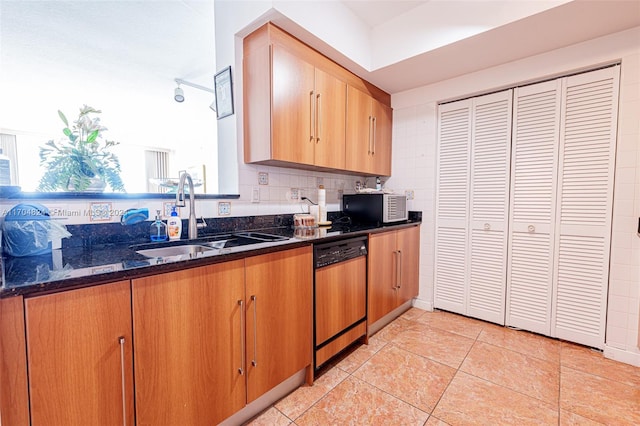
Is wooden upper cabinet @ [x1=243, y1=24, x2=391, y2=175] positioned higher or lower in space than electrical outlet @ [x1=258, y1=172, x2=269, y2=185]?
higher

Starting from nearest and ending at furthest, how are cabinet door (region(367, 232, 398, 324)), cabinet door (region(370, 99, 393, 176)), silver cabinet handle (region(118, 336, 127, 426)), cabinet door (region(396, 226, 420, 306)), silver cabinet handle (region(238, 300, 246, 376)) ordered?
1. silver cabinet handle (region(118, 336, 127, 426))
2. silver cabinet handle (region(238, 300, 246, 376))
3. cabinet door (region(367, 232, 398, 324))
4. cabinet door (region(396, 226, 420, 306))
5. cabinet door (region(370, 99, 393, 176))

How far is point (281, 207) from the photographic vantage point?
2182 mm

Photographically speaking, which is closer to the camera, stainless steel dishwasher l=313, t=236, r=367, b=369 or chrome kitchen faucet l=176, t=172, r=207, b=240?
chrome kitchen faucet l=176, t=172, r=207, b=240

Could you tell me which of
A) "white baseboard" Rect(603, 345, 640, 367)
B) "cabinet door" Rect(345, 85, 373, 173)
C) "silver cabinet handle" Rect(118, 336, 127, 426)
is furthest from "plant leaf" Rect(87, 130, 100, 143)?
"white baseboard" Rect(603, 345, 640, 367)

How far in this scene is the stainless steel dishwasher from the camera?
1.58 metres

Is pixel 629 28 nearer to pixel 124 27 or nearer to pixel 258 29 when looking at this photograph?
pixel 258 29

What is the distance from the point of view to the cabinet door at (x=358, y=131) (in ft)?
7.39

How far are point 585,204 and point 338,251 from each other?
6.00 feet

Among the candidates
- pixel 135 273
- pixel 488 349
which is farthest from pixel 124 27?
pixel 488 349

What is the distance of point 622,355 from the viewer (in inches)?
70.3

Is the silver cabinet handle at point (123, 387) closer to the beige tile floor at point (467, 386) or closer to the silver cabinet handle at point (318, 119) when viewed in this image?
the beige tile floor at point (467, 386)

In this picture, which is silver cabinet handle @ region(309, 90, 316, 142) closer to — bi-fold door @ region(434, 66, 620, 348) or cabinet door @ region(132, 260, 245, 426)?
cabinet door @ region(132, 260, 245, 426)

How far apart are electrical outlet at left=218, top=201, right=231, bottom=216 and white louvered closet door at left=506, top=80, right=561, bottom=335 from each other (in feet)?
7.35

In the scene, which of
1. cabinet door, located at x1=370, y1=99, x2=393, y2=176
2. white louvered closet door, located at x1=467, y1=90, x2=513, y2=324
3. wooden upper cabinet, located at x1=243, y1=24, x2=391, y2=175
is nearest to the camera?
wooden upper cabinet, located at x1=243, y1=24, x2=391, y2=175
